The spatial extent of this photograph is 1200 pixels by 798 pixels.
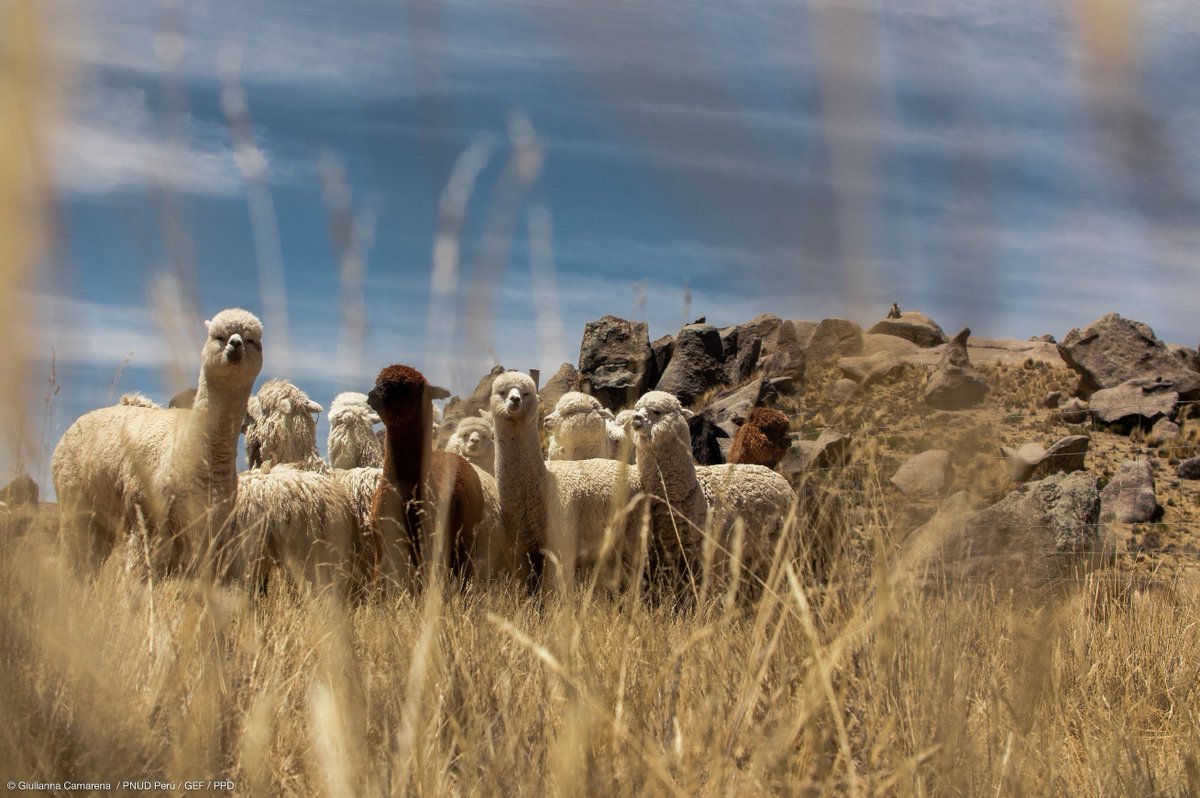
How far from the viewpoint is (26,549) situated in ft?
10.5

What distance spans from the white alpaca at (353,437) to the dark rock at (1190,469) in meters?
17.8

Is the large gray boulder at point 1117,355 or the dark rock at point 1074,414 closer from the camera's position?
the dark rock at point 1074,414

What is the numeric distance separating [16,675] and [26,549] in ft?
1.66

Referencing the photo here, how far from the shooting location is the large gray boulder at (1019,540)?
3.07m

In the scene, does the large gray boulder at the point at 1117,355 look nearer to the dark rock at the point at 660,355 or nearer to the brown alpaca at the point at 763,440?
the dark rock at the point at 660,355

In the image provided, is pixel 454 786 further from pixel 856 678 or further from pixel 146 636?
pixel 146 636

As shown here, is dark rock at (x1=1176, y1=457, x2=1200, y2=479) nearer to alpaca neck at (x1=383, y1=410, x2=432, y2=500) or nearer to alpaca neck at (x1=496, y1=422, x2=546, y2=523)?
alpaca neck at (x1=496, y1=422, x2=546, y2=523)

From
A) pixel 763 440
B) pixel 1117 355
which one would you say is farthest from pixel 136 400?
pixel 1117 355

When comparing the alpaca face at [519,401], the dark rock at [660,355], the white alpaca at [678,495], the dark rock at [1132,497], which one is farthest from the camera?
the dark rock at [660,355]

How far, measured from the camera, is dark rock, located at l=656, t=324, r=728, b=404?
3055cm

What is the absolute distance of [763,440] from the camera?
815cm

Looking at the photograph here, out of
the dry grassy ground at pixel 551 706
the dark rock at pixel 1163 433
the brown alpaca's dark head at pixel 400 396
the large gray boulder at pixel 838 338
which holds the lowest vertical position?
the dry grassy ground at pixel 551 706

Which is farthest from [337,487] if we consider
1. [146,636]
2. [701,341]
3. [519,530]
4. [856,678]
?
[701,341]

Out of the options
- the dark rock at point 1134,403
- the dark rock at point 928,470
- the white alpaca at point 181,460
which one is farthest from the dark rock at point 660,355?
the dark rock at point 928,470
